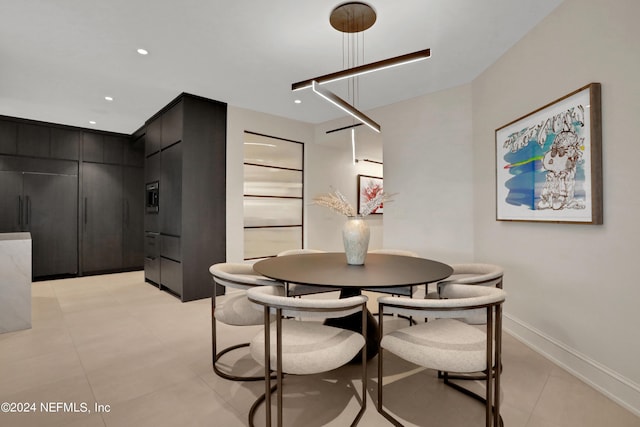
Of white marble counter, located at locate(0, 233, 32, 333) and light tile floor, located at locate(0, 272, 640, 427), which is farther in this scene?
white marble counter, located at locate(0, 233, 32, 333)

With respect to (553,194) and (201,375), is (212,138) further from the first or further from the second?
(553,194)

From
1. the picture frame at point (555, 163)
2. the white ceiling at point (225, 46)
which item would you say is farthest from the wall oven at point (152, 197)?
the picture frame at point (555, 163)

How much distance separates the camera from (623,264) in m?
1.91

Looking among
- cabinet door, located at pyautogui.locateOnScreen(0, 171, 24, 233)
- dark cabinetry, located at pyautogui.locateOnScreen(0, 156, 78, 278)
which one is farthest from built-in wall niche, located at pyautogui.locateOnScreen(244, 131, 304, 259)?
cabinet door, located at pyautogui.locateOnScreen(0, 171, 24, 233)

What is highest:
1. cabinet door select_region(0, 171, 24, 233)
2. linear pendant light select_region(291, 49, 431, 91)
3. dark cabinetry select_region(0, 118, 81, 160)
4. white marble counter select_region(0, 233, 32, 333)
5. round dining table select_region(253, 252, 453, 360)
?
dark cabinetry select_region(0, 118, 81, 160)

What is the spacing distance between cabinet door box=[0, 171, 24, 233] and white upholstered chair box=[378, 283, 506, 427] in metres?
6.24

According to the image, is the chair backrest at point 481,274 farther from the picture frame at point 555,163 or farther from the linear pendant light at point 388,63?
the linear pendant light at point 388,63

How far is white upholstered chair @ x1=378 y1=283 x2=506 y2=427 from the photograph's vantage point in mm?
1474

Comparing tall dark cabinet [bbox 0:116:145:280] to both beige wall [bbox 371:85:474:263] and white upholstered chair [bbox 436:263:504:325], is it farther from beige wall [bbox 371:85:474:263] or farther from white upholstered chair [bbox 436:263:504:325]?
white upholstered chair [bbox 436:263:504:325]

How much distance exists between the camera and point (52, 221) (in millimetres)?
5250

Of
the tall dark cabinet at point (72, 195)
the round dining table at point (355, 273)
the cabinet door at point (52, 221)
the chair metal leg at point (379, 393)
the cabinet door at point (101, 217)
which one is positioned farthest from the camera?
the cabinet door at point (101, 217)

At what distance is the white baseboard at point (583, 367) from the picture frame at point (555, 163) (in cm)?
97

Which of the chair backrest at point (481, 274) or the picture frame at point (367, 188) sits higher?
the picture frame at point (367, 188)

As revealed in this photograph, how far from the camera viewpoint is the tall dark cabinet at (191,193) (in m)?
4.06
